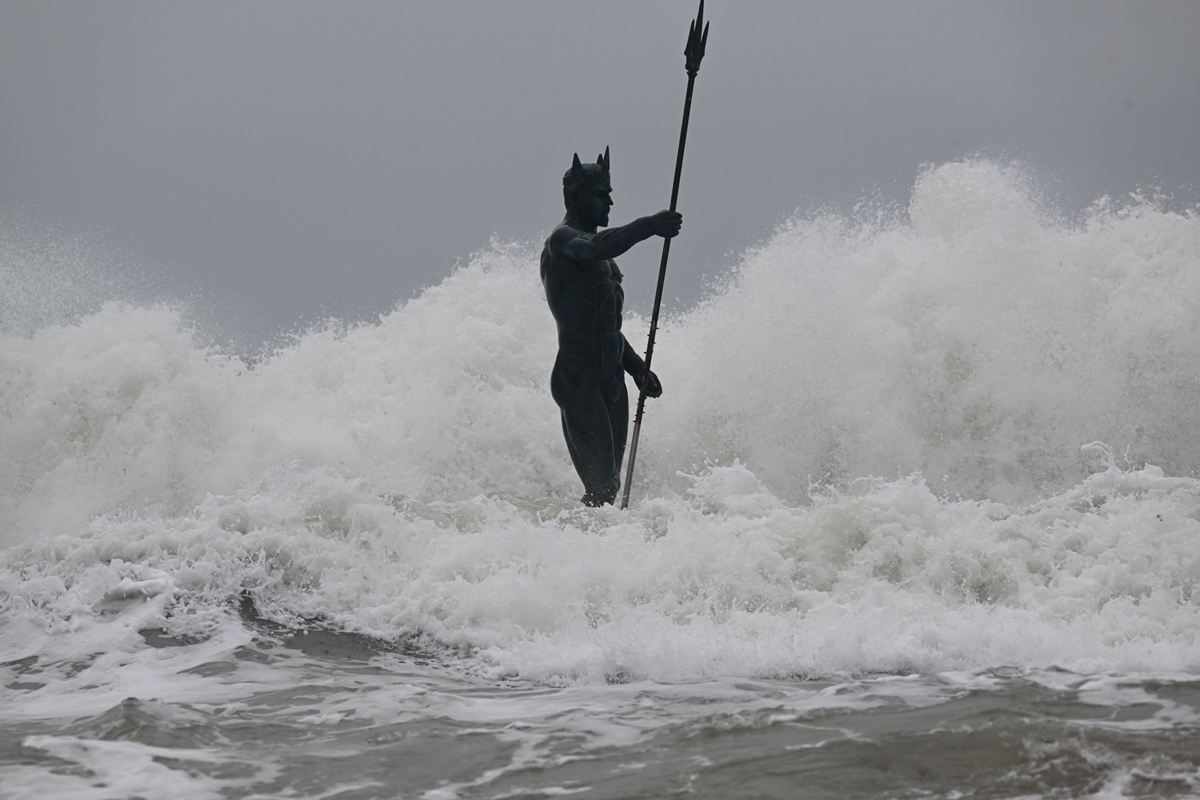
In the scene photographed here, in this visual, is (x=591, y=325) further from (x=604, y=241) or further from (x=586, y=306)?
(x=604, y=241)

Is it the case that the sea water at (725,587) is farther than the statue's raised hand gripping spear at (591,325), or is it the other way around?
the statue's raised hand gripping spear at (591,325)

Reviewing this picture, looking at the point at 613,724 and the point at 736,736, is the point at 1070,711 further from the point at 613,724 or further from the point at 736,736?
the point at 613,724

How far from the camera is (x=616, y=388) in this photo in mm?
6684

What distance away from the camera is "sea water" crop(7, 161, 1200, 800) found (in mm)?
2723

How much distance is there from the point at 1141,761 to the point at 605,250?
4.00 m

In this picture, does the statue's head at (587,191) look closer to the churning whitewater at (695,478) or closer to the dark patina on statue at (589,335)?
the dark patina on statue at (589,335)

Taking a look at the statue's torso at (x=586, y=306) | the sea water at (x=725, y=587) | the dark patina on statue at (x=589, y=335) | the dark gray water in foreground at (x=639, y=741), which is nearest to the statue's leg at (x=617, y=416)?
the dark patina on statue at (x=589, y=335)

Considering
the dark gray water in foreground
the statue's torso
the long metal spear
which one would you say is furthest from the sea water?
the statue's torso

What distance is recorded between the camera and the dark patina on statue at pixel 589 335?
629cm

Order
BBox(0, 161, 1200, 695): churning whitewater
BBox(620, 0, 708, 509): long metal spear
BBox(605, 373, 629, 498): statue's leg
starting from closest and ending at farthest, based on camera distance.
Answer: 1. BBox(0, 161, 1200, 695): churning whitewater
2. BBox(620, 0, 708, 509): long metal spear
3. BBox(605, 373, 629, 498): statue's leg

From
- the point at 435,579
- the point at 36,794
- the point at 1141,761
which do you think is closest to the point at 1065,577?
the point at 1141,761

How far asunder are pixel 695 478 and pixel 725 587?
1.71 metres

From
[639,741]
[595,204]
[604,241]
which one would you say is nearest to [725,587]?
[639,741]

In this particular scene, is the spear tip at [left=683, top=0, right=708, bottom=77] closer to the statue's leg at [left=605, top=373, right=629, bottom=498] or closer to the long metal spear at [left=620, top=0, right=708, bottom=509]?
the long metal spear at [left=620, top=0, right=708, bottom=509]
